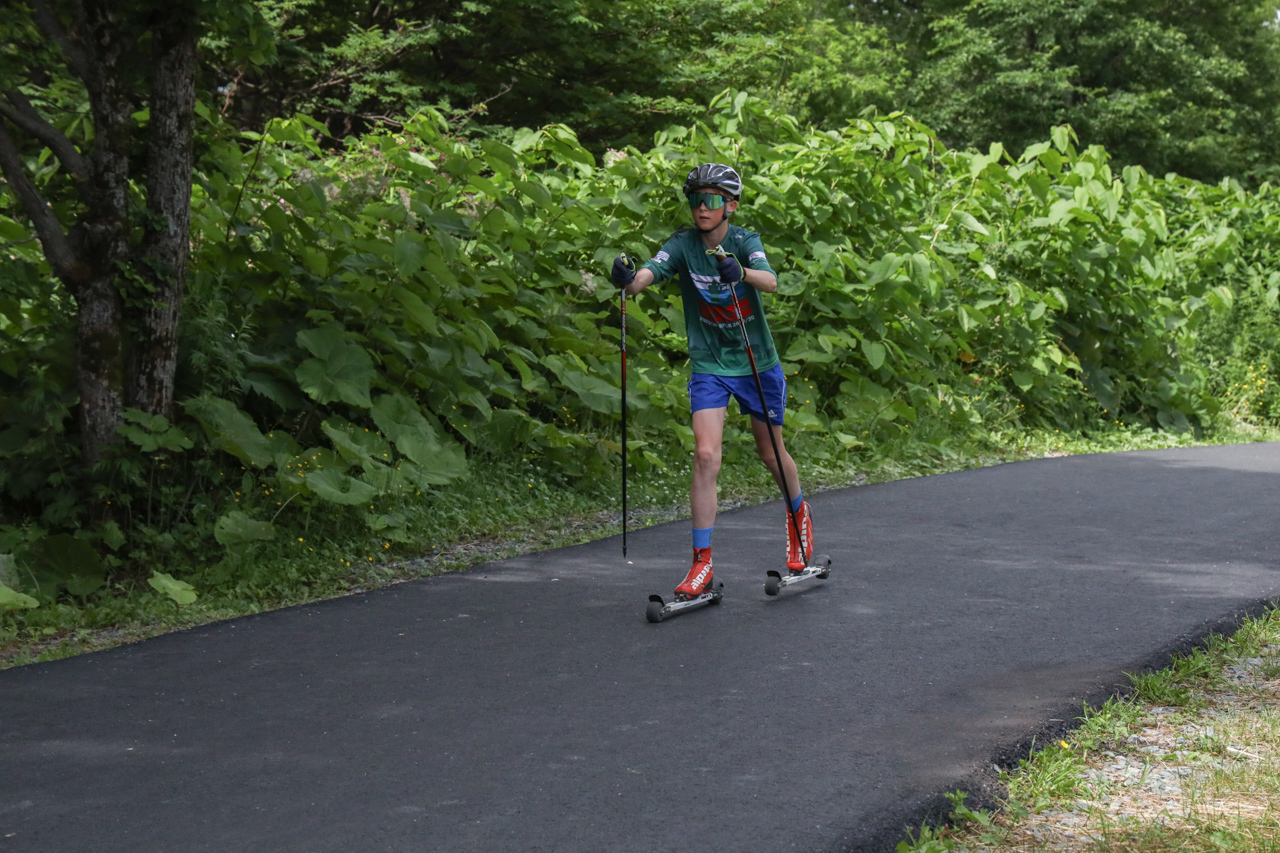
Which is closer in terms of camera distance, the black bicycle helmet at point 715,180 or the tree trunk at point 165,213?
the black bicycle helmet at point 715,180

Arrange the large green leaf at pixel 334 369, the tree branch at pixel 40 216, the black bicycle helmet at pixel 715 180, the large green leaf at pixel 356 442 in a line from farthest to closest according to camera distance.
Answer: the large green leaf at pixel 334 369 < the large green leaf at pixel 356 442 < the tree branch at pixel 40 216 < the black bicycle helmet at pixel 715 180

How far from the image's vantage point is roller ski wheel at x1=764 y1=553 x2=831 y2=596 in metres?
6.73

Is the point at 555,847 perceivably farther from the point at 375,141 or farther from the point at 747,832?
the point at 375,141

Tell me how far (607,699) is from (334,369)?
3780mm

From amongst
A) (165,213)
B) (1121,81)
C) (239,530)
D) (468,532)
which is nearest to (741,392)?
(468,532)

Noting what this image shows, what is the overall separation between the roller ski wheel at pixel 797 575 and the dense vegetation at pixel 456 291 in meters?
2.35

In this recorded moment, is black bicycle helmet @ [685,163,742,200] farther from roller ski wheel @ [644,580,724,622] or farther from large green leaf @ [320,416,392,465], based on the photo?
large green leaf @ [320,416,392,465]

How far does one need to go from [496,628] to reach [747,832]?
2595 millimetres

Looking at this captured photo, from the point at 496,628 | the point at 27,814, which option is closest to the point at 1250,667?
the point at 496,628

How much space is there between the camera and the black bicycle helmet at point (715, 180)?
6.37 m

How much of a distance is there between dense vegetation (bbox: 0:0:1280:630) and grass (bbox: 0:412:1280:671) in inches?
2.0

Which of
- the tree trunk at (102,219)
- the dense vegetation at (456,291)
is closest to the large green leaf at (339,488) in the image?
the dense vegetation at (456,291)

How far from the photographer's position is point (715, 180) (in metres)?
6.37

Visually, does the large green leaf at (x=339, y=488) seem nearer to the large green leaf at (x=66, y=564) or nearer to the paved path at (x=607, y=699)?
the paved path at (x=607, y=699)
